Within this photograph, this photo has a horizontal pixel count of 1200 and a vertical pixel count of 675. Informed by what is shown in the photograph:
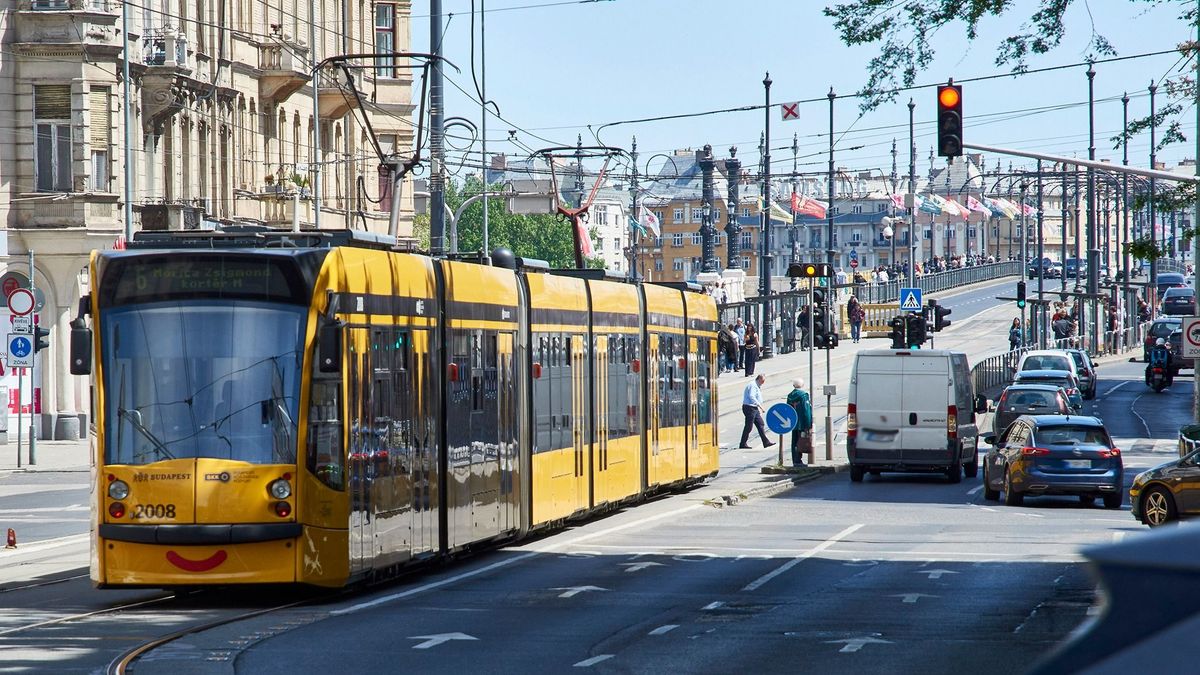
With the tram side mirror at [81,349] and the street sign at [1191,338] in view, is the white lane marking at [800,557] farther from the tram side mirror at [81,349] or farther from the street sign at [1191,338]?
the street sign at [1191,338]

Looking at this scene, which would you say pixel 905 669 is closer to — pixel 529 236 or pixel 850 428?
pixel 850 428

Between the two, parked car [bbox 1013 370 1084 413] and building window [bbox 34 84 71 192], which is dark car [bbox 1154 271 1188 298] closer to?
parked car [bbox 1013 370 1084 413]

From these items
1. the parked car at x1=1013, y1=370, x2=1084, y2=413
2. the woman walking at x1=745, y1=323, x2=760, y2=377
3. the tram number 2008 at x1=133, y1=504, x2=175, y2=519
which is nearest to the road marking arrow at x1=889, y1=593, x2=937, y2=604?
the tram number 2008 at x1=133, y1=504, x2=175, y2=519

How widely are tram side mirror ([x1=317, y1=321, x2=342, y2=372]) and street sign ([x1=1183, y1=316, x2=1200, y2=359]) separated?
846 inches

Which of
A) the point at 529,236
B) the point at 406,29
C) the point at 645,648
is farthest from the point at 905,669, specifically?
the point at 529,236

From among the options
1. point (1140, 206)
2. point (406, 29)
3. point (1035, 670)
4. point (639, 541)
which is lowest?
point (639, 541)

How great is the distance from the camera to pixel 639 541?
72.9 ft

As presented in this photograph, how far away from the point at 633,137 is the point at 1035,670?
131m

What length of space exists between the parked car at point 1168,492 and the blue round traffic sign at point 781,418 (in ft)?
30.4

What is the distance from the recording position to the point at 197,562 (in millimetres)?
14805

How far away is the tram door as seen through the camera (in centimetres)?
2725

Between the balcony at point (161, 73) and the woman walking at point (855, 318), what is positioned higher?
the balcony at point (161, 73)

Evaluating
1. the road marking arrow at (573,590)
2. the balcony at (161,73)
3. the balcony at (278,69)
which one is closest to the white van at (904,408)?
the road marking arrow at (573,590)

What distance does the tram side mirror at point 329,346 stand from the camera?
587 inches
